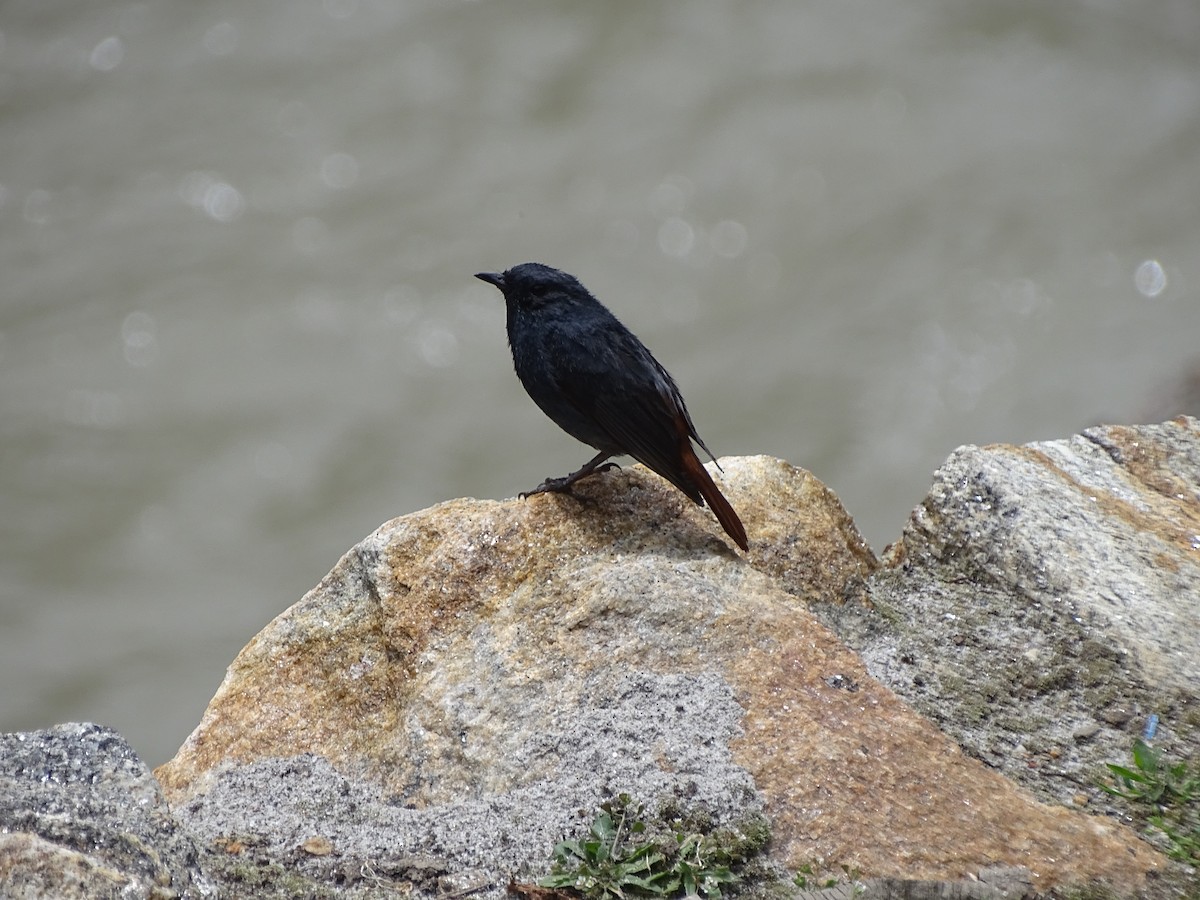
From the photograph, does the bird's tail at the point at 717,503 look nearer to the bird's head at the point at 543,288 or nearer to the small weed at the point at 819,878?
the bird's head at the point at 543,288

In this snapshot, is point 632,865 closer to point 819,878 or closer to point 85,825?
point 819,878

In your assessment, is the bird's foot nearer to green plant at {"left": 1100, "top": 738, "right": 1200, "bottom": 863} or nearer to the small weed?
the small weed

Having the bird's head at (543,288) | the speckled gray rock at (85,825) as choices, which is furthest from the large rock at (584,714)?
the bird's head at (543,288)

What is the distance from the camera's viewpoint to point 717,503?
11.0 feet

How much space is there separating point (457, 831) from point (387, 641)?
2.46 ft

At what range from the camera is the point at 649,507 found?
12.0 ft

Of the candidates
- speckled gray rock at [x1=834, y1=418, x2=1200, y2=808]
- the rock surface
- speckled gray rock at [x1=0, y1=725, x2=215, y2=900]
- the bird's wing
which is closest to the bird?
the bird's wing

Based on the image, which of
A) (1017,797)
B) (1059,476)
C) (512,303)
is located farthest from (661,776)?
(512,303)

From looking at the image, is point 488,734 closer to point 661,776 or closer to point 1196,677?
point 661,776

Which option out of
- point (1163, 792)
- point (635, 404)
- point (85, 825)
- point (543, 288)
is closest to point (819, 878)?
point (1163, 792)

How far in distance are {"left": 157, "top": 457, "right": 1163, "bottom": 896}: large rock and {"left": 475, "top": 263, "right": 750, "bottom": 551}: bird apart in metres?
0.16

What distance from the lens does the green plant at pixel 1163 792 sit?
8.27 ft

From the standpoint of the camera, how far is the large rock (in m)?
2.49

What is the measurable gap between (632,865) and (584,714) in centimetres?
48
